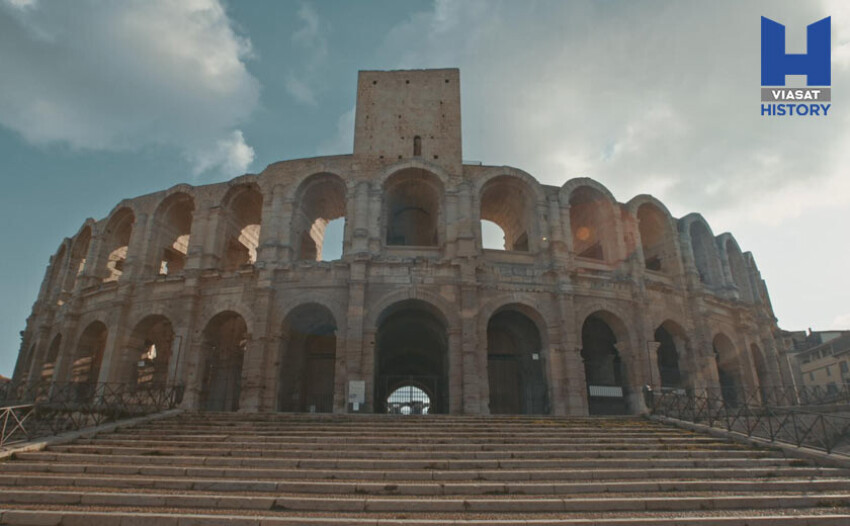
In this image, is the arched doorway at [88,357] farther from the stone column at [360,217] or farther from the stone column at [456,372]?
the stone column at [456,372]

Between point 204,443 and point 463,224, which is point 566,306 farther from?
point 204,443

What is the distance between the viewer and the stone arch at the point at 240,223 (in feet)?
67.8

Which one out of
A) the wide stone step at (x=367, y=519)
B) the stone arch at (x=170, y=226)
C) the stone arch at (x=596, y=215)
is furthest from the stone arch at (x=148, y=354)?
the stone arch at (x=596, y=215)

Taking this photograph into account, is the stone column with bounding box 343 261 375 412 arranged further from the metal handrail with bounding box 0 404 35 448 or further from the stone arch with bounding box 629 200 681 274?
the stone arch with bounding box 629 200 681 274

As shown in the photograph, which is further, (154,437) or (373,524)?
(154,437)

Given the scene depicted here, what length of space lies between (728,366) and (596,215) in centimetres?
913

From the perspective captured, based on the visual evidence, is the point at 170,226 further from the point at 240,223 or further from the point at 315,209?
the point at 315,209

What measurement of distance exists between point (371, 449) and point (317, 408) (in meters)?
11.7

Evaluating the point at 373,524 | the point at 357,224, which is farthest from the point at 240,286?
the point at 373,524

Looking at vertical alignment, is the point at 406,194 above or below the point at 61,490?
above

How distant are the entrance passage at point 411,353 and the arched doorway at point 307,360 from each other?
2287 mm

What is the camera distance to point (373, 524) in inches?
247

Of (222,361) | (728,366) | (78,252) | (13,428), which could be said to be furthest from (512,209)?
(78,252)

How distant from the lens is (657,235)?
2230cm
